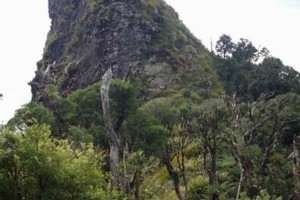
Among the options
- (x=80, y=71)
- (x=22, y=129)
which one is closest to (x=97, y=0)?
(x=80, y=71)

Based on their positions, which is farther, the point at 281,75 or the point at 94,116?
the point at 281,75

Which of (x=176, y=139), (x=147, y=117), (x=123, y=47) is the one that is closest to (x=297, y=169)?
(x=147, y=117)

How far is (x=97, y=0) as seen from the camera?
87.8m

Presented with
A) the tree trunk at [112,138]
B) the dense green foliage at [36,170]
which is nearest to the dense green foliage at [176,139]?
the dense green foliage at [36,170]

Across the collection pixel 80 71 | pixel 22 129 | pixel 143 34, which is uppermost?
pixel 143 34

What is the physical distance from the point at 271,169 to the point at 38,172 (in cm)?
997

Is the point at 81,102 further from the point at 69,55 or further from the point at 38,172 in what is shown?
the point at 69,55

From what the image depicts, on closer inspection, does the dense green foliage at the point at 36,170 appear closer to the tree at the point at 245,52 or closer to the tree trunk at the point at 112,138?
the tree trunk at the point at 112,138

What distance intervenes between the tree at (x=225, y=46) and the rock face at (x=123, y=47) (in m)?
3.58

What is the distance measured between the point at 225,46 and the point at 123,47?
69.7 ft

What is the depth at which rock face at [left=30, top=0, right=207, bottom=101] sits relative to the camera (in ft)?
253

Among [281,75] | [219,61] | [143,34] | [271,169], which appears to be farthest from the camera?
[219,61]

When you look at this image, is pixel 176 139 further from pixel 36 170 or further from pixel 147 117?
pixel 36 170

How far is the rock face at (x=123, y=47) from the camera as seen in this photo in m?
77.1
